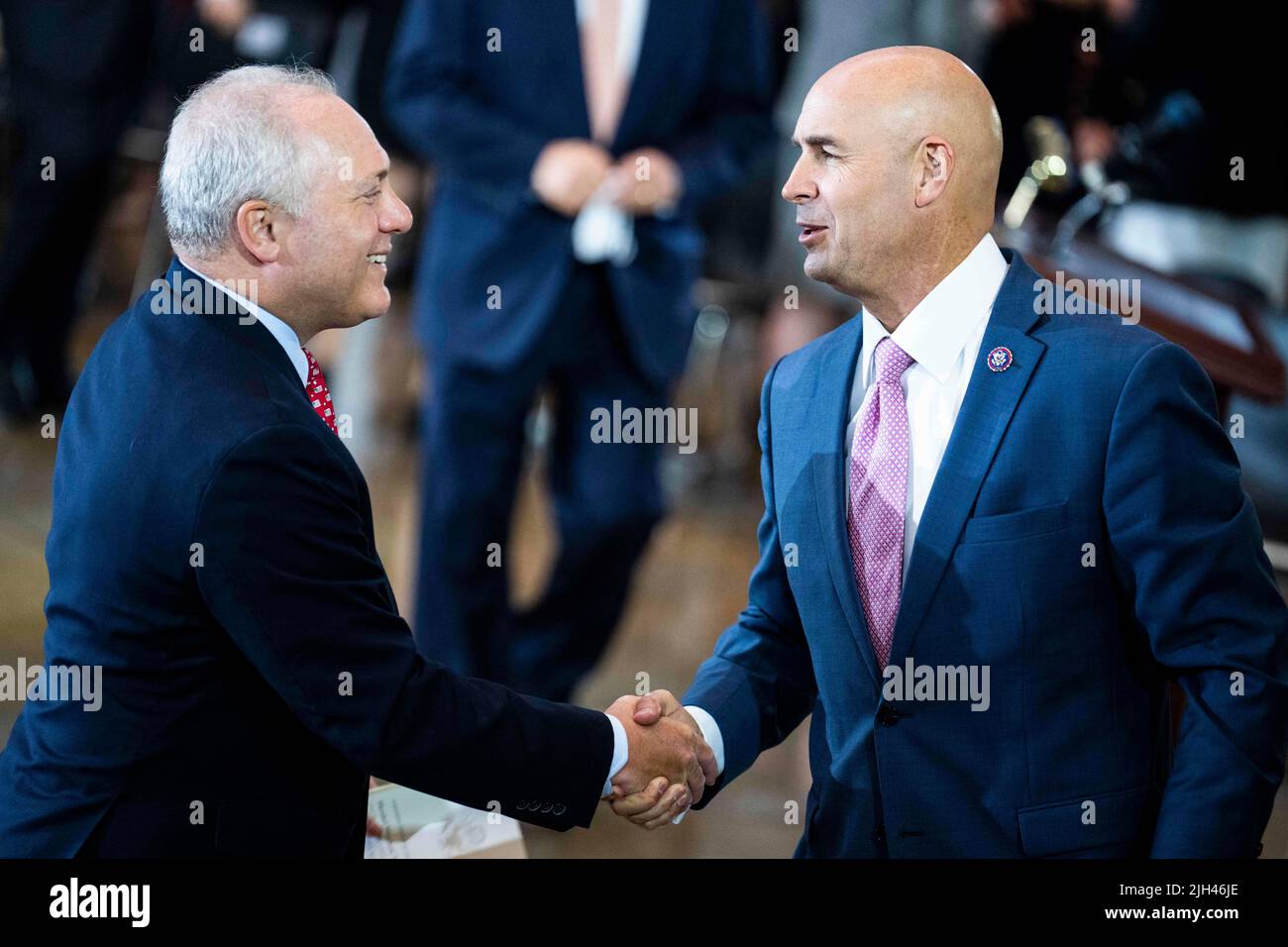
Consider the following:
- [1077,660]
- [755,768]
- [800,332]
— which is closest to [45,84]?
[800,332]

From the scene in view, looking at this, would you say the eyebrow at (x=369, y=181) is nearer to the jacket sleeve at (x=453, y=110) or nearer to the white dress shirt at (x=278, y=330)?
the white dress shirt at (x=278, y=330)

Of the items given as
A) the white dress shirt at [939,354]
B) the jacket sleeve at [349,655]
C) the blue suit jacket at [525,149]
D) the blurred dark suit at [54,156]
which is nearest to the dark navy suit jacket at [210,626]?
the jacket sleeve at [349,655]

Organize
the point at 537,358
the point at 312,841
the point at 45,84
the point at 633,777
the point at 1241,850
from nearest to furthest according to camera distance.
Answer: the point at 1241,850
the point at 312,841
the point at 633,777
the point at 537,358
the point at 45,84

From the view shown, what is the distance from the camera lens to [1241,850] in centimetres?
181

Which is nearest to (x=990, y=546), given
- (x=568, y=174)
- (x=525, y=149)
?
(x=568, y=174)

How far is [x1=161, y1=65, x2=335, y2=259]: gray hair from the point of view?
1.93 m

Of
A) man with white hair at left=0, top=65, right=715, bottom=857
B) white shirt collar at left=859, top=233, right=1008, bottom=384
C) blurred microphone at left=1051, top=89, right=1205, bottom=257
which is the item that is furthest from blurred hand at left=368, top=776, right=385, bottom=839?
blurred microphone at left=1051, top=89, right=1205, bottom=257

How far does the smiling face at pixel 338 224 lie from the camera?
196 centimetres

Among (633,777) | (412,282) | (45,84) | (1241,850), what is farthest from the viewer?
(412,282)

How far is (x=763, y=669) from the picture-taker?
2266 millimetres

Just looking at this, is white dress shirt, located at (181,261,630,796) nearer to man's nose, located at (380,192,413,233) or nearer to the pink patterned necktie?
man's nose, located at (380,192,413,233)

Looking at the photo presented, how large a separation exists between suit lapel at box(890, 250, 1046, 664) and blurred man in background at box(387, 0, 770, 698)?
185 centimetres
